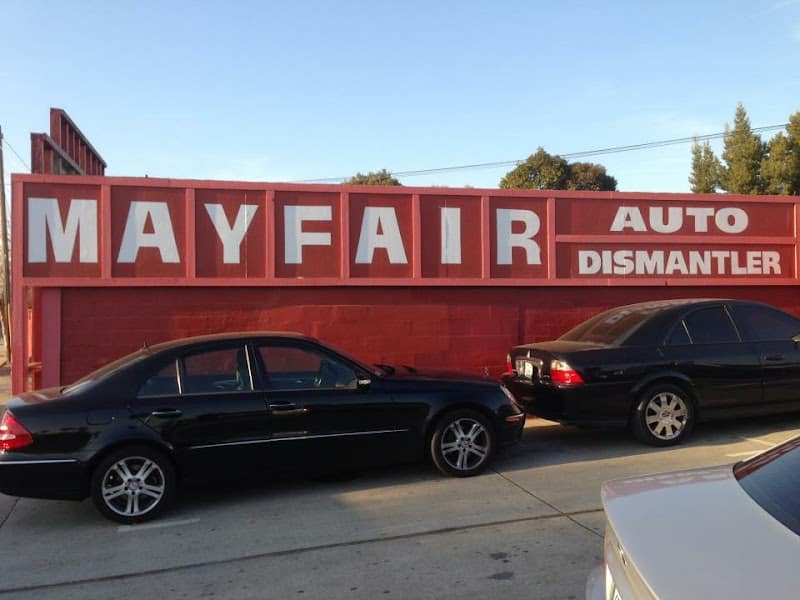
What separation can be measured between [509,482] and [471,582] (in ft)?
7.08

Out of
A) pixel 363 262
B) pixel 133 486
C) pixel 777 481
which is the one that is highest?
pixel 363 262

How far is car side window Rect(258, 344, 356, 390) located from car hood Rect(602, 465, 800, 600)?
3.48 m

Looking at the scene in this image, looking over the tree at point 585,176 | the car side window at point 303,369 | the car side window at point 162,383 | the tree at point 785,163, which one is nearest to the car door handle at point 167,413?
the car side window at point 162,383

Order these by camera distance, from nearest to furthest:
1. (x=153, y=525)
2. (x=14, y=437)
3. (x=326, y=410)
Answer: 1. (x=14, y=437)
2. (x=153, y=525)
3. (x=326, y=410)

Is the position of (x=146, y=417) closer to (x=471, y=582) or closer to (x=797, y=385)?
(x=471, y=582)

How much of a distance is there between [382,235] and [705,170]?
27.6m

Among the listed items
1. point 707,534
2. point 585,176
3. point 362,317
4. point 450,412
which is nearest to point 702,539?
point 707,534

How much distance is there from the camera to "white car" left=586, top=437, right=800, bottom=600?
1.86 m

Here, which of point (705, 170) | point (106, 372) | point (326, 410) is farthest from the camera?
point (705, 170)

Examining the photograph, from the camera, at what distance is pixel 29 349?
873cm

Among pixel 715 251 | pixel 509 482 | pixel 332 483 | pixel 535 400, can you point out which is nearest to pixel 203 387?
pixel 332 483

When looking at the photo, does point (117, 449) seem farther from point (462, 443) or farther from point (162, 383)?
point (462, 443)

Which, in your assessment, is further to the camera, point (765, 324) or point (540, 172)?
point (540, 172)

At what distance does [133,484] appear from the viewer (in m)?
5.21
